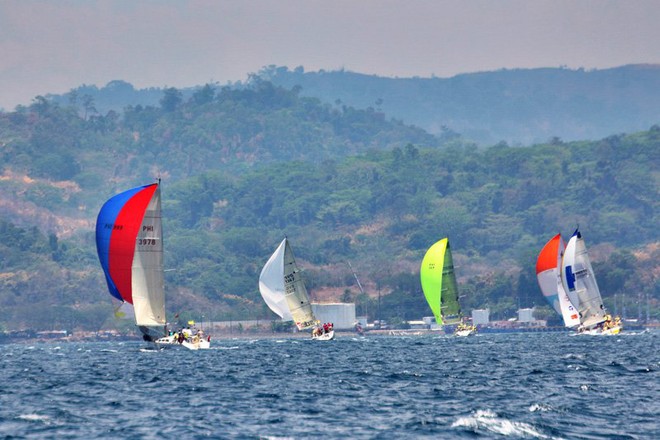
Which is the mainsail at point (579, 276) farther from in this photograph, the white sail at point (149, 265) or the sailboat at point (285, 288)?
the white sail at point (149, 265)

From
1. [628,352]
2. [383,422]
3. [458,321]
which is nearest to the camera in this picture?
[383,422]

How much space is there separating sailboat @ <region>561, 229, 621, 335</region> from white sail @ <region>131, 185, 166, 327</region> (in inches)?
1816

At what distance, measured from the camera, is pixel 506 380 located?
249 feet

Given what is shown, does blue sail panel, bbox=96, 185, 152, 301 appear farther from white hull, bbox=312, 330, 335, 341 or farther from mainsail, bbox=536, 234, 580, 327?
white hull, bbox=312, 330, 335, 341

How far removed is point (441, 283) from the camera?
553ft

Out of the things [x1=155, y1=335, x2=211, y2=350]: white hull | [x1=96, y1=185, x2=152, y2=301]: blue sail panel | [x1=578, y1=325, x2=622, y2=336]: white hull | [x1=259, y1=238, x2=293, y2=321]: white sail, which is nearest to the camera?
[x1=96, y1=185, x2=152, y2=301]: blue sail panel

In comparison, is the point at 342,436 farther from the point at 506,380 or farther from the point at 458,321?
the point at 458,321

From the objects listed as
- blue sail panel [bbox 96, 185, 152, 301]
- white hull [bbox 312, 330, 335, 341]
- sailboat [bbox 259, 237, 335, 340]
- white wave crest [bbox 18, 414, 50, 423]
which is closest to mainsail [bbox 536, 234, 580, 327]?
white hull [bbox 312, 330, 335, 341]

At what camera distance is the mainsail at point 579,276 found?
140 m

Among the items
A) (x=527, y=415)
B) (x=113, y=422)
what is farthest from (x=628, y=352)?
(x=113, y=422)

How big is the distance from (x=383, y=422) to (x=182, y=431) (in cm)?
789

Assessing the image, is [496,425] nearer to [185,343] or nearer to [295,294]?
[185,343]

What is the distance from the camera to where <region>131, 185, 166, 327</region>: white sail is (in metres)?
106

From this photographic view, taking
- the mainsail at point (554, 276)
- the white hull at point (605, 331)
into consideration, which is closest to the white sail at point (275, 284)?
the mainsail at point (554, 276)
